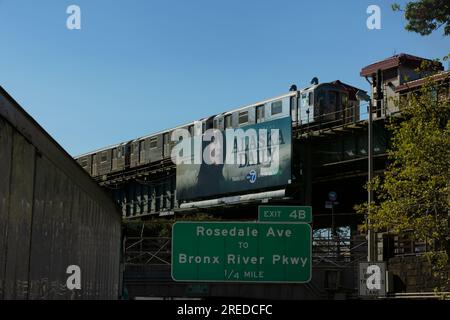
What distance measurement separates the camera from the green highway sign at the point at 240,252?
2244 cm

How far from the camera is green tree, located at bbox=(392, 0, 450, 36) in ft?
79.6

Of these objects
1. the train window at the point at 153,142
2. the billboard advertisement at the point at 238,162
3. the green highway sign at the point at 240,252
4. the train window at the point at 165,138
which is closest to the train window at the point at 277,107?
the billboard advertisement at the point at 238,162

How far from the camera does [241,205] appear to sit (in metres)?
53.4

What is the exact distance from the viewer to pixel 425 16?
24781 mm

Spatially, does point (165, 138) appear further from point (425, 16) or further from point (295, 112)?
point (425, 16)

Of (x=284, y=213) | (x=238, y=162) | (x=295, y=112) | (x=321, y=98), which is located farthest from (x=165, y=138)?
(x=284, y=213)

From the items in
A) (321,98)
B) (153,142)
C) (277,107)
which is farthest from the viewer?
(153,142)

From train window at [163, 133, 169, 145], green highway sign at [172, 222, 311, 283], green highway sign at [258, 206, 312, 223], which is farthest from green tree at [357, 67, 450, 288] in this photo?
train window at [163, 133, 169, 145]

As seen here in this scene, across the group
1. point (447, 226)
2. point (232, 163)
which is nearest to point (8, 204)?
point (447, 226)

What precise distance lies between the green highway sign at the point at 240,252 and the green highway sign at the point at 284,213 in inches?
115

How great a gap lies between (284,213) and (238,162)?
25983 millimetres

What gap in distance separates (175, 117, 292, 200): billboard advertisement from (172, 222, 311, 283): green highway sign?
2426 cm
